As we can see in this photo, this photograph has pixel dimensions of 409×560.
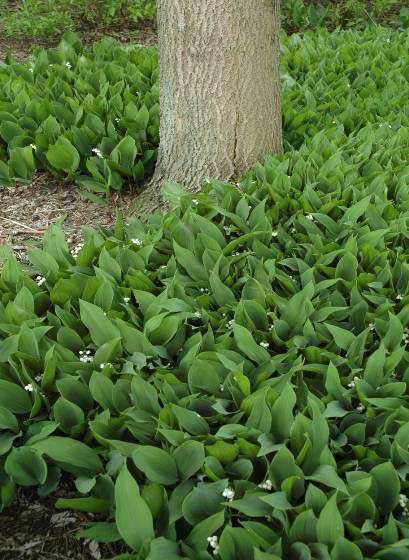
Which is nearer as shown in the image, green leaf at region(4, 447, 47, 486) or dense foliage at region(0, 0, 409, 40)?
green leaf at region(4, 447, 47, 486)

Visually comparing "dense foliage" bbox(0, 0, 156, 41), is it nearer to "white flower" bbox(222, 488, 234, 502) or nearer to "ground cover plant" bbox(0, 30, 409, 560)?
"ground cover plant" bbox(0, 30, 409, 560)

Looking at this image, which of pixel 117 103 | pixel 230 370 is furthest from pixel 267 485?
pixel 117 103

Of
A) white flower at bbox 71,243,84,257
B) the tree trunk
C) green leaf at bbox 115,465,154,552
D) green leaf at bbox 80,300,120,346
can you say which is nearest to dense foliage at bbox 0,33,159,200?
the tree trunk

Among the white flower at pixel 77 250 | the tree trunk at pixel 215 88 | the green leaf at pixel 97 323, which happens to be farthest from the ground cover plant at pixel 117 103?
the green leaf at pixel 97 323

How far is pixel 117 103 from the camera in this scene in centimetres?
495

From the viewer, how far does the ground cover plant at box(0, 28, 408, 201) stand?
459 centimetres

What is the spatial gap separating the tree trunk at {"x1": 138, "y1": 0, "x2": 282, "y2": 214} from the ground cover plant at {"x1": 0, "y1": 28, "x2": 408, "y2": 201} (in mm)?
375

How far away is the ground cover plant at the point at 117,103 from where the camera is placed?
459 centimetres

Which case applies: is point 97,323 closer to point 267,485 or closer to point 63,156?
point 267,485

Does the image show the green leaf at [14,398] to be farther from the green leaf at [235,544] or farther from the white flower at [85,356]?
the green leaf at [235,544]

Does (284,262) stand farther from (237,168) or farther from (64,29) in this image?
(64,29)

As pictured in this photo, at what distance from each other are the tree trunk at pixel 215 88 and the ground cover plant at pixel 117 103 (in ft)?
1.23

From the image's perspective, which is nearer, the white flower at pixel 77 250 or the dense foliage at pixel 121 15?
the white flower at pixel 77 250

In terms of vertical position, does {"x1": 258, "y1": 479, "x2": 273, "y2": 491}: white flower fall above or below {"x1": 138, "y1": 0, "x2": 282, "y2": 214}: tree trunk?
below
